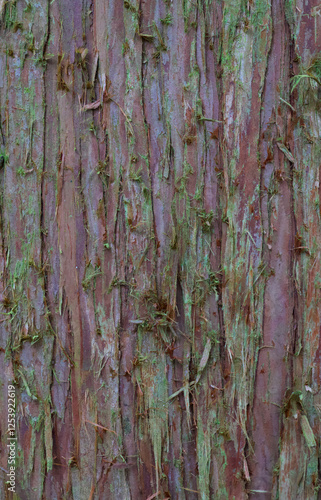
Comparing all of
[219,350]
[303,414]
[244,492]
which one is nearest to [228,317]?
[219,350]

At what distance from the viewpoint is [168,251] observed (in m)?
0.83

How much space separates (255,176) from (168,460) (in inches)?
28.9

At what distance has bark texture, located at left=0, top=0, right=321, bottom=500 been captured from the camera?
82 cm

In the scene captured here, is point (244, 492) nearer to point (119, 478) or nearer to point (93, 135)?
point (119, 478)

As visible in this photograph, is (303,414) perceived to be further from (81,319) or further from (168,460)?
(81,319)

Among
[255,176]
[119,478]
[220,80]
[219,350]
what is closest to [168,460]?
[119,478]

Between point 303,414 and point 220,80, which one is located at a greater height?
point 220,80

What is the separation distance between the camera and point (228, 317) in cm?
83

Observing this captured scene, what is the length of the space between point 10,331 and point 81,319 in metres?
0.20

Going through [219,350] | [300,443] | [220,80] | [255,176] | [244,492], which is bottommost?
[244,492]

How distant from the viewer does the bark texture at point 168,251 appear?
32.1 inches

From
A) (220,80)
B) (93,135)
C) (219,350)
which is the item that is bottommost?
(219,350)

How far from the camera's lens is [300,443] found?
79 cm

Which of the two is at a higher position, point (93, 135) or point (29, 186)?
point (93, 135)
